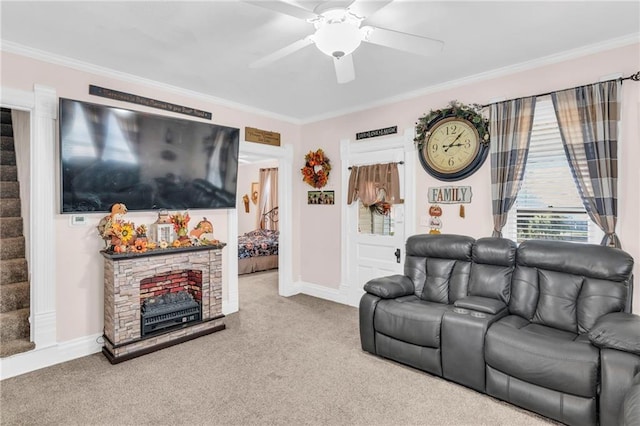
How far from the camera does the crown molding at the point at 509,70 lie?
109 inches

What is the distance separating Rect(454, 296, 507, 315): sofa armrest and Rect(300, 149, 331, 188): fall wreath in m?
2.78

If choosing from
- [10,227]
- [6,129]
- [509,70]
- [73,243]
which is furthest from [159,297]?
[509,70]

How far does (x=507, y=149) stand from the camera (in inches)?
129

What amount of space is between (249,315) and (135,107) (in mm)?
2787

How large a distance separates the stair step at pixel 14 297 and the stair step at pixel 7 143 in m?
1.74

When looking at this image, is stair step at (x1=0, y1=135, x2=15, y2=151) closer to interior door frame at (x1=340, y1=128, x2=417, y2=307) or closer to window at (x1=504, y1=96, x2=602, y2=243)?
interior door frame at (x1=340, y1=128, x2=417, y2=307)

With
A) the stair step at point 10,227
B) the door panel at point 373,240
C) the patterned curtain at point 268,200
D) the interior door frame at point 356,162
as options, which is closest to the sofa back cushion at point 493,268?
the interior door frame at point 356,162

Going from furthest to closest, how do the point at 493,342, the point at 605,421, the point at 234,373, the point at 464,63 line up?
the point at 464,63
the point at 234,373
the point at 493,342
the point at 605,421

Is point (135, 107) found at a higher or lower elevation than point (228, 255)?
higher

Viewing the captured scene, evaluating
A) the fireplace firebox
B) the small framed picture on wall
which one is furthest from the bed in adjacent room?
the fireplace firebox

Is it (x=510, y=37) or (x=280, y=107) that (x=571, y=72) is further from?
(x=280, y=107)

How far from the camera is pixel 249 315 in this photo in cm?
429

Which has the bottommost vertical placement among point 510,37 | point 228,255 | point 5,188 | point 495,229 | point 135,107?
point 228,255

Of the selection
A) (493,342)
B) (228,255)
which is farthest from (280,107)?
(493,342)
